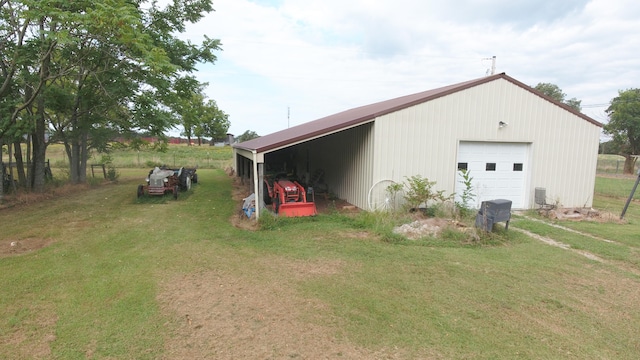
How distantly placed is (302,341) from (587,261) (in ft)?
16.8

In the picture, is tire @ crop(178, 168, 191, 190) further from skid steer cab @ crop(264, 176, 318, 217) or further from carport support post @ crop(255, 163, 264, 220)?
carport support post @ crop(255, 163, 264, 220)

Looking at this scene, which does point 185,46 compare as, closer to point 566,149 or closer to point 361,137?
point 361,137

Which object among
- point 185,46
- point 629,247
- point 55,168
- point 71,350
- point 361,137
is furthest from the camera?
point 55,168

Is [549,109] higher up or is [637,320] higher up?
[549,109]

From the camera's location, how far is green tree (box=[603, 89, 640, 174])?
2978 centimetres

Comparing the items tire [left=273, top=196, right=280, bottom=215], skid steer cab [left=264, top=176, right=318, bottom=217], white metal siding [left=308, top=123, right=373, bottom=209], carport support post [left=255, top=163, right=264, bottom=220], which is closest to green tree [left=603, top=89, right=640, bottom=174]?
white metal siding [left=308, top=123, right=373, bottom=209]

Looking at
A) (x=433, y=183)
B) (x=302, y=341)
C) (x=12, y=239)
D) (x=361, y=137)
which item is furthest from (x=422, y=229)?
(x=12, y=239)

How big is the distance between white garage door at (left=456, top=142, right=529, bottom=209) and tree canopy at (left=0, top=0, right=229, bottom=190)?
7874 mm

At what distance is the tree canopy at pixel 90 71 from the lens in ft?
23.6

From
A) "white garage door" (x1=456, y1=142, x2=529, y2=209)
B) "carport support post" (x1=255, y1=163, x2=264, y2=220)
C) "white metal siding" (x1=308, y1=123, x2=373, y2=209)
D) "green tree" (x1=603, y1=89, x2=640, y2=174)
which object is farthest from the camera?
"green tree" (x1=603, y1=89, x2=640, y2=174)

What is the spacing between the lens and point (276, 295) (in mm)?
4207

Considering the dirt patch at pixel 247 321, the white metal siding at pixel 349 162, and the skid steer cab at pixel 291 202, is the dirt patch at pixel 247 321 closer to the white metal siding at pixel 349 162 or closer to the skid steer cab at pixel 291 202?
the skid steer cab at pixel 291 202

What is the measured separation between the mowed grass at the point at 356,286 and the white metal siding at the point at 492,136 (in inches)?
88.3

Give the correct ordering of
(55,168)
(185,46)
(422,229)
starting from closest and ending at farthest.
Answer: (422,229) < (185,46) < (55,168)
